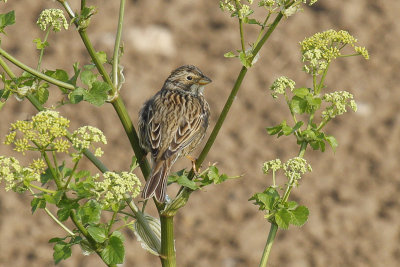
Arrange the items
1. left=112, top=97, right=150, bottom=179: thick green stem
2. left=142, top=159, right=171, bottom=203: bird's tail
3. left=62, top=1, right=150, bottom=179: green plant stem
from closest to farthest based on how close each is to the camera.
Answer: left=62, top=1, right=150, bottom=179: green plant stem → left=112, top=97, right=150, bottom=179: thick green stem → left=142, top=159, right=171, bottom=203: bird's tail

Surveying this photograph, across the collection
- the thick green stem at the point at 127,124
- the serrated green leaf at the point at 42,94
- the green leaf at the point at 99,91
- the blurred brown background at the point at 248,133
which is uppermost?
the green leaf at the point at 99,91

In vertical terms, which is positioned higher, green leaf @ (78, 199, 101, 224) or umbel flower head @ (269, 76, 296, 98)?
umbel flower head @ (269, 76, 296, 98)

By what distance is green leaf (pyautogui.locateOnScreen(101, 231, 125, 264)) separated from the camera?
3.78 m

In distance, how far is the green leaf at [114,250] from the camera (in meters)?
3.78

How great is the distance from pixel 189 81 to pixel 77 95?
2760 mm

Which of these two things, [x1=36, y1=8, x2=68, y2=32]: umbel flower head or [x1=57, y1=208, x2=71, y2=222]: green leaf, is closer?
[x1=57, y1=208, x2=71, y2=222]: green leaf

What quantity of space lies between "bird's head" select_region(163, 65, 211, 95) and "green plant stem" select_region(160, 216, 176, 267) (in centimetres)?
253

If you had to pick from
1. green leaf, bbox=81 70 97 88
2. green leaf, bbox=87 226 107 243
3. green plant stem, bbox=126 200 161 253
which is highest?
green leaf, bbox=81 70 97 88

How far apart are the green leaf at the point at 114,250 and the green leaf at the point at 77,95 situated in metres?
0.69

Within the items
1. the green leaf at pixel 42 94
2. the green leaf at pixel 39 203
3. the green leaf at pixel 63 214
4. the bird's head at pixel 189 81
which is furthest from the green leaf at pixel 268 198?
the bird's head at pixel 189 81

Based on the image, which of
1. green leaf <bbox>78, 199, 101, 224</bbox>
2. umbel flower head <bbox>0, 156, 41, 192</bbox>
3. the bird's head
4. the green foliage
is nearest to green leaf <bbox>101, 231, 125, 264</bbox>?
green leaf <bbox>78, 199, 101, 224</bbox>

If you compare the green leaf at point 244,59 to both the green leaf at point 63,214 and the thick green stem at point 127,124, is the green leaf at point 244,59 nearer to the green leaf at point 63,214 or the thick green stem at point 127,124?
the thick green stem at point 127,124

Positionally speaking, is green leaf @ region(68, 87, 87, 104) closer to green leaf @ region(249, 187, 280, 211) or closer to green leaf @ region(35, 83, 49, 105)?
green leaf @ region(35, 83, 49, 105)

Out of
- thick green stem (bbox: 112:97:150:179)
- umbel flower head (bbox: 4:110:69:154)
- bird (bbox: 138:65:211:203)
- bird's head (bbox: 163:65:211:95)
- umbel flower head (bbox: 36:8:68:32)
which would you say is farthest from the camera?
bird's head (bbox: 163:65:211:95)
